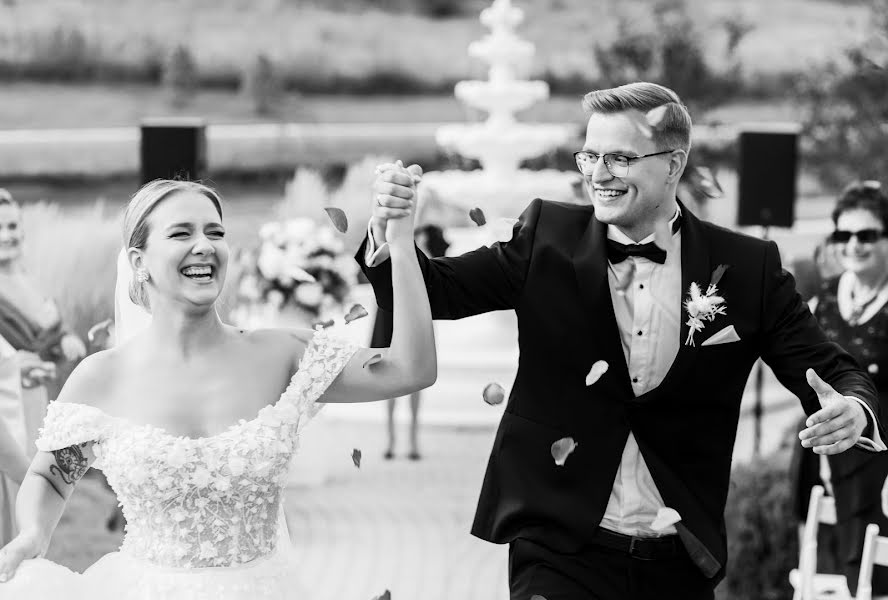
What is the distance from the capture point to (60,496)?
2.96 meters

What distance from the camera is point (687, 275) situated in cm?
325

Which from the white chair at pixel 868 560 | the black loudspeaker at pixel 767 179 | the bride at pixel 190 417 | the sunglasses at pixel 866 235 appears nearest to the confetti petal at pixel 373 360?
the bride at pixel 190 417

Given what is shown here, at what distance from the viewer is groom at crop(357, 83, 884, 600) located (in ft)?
10.4

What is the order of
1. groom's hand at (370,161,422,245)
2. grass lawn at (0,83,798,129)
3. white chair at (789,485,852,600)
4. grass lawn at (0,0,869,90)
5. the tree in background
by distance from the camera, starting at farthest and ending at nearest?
1. the tree in background
2. grass lawn at (0,0,869,90)
3. grass lawn at (0,83,798,129)
4. white chair at (789,485,852,600)
5. groom's hand at (370,161,422,245)

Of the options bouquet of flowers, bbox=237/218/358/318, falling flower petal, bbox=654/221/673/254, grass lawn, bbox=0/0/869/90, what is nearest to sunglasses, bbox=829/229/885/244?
falling flower petal, bbox=654/221/673/254

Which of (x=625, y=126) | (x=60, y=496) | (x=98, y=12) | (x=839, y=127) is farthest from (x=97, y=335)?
(x=839, y=127)

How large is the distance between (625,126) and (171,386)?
1238mm

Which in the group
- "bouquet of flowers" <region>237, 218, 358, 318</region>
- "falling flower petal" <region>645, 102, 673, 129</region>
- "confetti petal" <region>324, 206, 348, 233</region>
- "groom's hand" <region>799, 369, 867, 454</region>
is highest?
"falling flower petal" <region>645, 102, 673, 129</region>

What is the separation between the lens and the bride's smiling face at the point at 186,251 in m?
2.92

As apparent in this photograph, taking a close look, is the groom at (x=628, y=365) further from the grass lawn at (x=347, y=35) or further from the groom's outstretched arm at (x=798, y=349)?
the grass lawn at (x=347, y=35)

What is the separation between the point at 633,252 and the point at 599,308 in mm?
174

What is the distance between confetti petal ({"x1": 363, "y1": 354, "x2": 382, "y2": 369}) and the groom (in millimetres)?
187

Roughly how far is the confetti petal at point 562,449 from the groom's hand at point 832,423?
56cm

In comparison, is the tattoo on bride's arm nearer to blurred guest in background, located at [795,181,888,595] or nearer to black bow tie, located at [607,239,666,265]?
black bow tie, located at [607,239,666,265]
